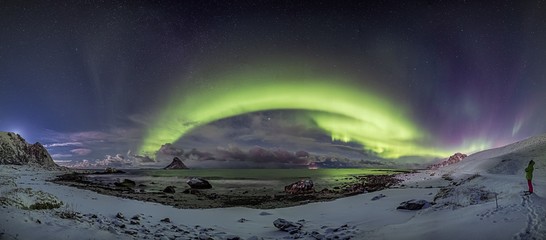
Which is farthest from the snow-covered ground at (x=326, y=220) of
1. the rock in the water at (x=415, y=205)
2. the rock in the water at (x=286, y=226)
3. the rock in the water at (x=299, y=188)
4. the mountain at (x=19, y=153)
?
the mountain at (x=19, y=153)

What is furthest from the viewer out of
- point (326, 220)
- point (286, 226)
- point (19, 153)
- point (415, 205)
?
point (19, 153)

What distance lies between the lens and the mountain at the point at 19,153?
3150 inches

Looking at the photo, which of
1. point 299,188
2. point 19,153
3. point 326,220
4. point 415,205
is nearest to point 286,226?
point 326,220

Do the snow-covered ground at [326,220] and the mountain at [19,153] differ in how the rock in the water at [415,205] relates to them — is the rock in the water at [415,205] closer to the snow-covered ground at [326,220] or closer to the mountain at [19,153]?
the snow-covered ground at [326,220]

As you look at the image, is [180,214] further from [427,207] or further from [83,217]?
[427,207]

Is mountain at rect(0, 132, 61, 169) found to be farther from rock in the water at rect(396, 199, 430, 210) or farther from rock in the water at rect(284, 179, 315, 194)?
rock in the water at rect(396, 199, 430, 210)

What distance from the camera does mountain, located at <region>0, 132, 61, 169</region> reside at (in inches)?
3150

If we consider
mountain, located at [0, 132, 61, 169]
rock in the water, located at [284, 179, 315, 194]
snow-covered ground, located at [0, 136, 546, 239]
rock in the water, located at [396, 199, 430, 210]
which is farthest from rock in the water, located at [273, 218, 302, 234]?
mountain, located at [0, 132, 61, 169]

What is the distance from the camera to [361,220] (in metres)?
18.4

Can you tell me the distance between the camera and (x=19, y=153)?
87.6 meters

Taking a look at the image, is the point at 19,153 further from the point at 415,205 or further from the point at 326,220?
the point at 415,205

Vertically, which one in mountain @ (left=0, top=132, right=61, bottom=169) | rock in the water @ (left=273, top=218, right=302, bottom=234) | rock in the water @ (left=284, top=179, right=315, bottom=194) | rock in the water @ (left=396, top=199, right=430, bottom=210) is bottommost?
rock in the water @ (left=273, top=218, right=302, bottom=234)

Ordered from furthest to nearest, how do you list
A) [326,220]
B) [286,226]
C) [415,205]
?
1. [415,205]
2. [326,220]
3. [286,226]

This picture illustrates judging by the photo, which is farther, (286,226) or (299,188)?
(299,188)
